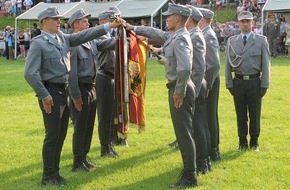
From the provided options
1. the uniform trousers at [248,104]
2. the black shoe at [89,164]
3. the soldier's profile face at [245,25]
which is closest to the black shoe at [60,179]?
the black shoe at [89,164]

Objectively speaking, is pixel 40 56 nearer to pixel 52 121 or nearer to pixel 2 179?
pixel 52 121

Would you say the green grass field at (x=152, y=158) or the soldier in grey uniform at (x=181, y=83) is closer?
the soldier in grey uniform at (x=181, y=83)

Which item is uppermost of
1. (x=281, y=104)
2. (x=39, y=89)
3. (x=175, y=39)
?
(x=175, y=39)

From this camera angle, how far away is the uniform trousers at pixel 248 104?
876cm

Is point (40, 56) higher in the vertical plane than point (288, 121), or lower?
higher

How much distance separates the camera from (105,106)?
28.5 ft

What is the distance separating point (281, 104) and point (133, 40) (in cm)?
617

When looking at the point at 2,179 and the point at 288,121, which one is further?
the point at 288,121

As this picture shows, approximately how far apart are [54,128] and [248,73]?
129 inches

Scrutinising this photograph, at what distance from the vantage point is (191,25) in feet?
24.3

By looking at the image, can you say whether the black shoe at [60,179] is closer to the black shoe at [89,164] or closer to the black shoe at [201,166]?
the black shoe at [89,164]

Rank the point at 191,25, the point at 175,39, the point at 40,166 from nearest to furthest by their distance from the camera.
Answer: the point at 175,39 < the point at 191,25 < the point at 40,166

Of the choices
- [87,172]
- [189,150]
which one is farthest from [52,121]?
[189,150]

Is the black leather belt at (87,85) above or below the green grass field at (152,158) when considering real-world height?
above
